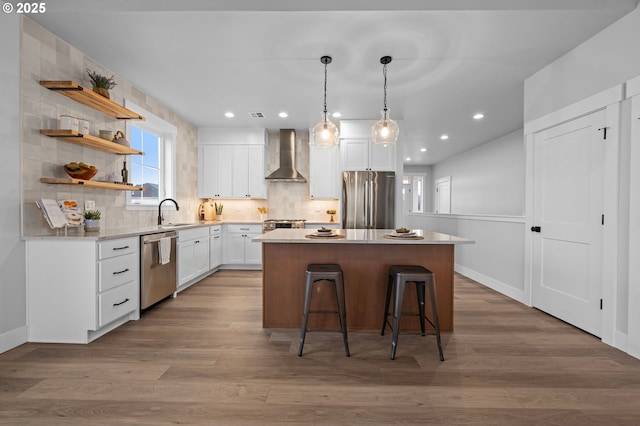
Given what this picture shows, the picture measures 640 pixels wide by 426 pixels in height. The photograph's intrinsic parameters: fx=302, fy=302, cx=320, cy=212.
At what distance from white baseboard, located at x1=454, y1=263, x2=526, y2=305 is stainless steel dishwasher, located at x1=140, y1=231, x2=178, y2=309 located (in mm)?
4171

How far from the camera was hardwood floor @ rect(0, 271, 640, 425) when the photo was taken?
163 cm

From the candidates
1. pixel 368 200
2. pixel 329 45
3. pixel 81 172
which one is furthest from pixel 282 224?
pixel 329 45

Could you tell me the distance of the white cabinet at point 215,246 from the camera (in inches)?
190

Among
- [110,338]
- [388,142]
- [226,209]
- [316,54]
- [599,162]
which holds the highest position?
[316,54]

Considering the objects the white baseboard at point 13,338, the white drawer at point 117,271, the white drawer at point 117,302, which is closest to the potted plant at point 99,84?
the white drawer at point 117,271

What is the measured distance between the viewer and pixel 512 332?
272 centimetres

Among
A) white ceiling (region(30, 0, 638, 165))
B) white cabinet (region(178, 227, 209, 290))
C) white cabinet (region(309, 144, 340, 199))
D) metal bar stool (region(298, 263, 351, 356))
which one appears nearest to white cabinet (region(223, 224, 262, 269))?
white cabinet (region(178, 227, 209, 290))

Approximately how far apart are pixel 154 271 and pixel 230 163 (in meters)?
2.78

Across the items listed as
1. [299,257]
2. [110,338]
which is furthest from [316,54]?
[110,338]

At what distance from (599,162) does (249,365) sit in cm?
A: 333

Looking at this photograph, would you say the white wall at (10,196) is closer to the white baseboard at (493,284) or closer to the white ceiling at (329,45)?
the white ceiling at (329,45)

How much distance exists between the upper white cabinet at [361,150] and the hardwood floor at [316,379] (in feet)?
9.31

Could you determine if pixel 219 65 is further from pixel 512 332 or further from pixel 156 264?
pixel 512 332

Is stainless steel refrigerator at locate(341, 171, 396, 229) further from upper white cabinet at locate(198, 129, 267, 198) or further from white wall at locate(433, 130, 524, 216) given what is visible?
white wall at locate(433, 130, 524, 216)
